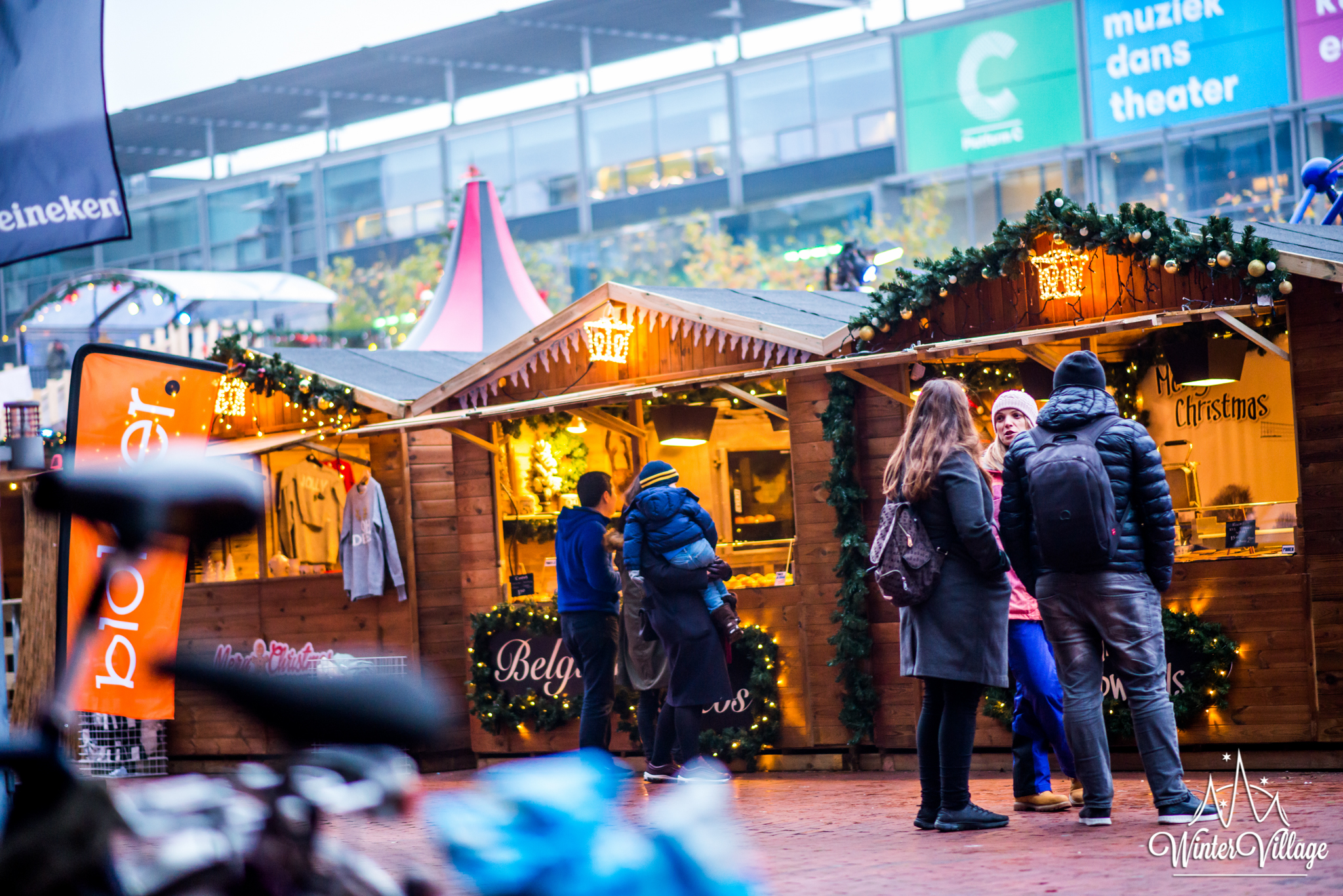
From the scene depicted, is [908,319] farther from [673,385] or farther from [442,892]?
[442,892]

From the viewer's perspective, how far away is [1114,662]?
5859 millimetres

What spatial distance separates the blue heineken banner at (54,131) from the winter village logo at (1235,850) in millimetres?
4823

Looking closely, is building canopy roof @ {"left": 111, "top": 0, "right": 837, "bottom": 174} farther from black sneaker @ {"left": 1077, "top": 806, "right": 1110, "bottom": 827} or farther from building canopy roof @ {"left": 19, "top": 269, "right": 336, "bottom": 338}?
black sneaker @ {"left": 1077, "top": 806, "right": 1110, "bottom": 827}

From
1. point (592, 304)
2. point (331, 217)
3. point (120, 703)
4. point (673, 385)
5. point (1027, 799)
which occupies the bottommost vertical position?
point (1027, 799)

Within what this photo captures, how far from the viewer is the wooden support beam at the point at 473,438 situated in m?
10.4

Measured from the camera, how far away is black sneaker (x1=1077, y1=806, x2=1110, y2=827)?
595 cm

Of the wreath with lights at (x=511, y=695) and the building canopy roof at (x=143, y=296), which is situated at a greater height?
the building canopy roof at (x=143, y=296)

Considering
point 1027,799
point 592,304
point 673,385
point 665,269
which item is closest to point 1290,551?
point 1027,799

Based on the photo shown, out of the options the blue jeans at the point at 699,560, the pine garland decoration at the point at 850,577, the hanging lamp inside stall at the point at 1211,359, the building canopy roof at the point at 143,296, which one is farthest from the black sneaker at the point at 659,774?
the building canopy roof at the point at 143,296

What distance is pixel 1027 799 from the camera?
6.59 m

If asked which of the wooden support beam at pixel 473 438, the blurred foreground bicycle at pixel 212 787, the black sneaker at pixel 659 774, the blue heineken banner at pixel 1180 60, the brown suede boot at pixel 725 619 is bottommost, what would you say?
the black sneaker at pixel 659 774

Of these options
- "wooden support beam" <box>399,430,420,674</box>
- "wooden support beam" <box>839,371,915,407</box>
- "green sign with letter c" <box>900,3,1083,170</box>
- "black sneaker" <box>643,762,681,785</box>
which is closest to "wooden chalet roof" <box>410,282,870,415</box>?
"wooden support beam" <box>839,371,915,407</box>

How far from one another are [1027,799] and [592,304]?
4788 millimetres

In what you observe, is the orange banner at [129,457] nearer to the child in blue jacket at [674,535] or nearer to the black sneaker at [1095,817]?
the child in blue jacket at [674,535]
